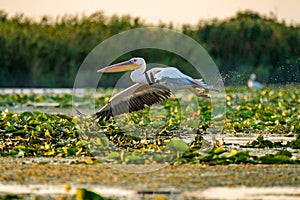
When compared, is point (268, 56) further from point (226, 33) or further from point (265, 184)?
point (265, 184)

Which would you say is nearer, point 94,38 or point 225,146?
point 225,146

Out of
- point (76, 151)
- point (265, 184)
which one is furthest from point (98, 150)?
point (265, 184)

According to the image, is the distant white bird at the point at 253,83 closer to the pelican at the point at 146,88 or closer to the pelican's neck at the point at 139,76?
the pelican at the point at 146,88

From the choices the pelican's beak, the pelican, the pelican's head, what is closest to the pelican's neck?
the pelican

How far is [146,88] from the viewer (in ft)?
36.7

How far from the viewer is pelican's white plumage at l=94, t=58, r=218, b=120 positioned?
35.1 feet

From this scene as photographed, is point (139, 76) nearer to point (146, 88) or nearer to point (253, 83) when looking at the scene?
point (146, 88)

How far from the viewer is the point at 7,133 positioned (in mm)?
10531

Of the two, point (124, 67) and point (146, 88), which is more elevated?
point (124, 67)

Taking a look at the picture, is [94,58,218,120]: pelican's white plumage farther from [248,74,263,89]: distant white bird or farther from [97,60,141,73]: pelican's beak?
[248,74,263,89]: distant white bird

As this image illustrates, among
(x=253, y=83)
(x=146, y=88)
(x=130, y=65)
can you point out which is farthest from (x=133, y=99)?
(x=253, y=83)

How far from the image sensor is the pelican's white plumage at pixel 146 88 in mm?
10703

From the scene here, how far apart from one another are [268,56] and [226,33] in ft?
5.04

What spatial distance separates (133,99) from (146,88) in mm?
206
